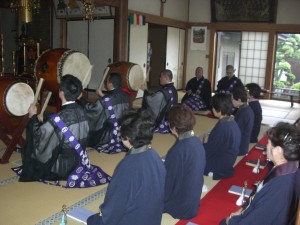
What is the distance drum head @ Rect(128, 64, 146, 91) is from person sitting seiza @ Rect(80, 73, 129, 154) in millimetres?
770

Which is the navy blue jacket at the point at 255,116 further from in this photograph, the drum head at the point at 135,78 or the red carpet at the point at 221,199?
the drum head at the point at 135,78

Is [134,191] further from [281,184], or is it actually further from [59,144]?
[59,144]

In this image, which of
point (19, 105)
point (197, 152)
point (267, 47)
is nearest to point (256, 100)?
point (197, 152)

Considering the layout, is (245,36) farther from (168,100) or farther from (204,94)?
(168,100)

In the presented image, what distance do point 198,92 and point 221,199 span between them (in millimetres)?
4005

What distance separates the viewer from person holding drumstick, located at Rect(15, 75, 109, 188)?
9.36 ft

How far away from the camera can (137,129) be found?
1771mm

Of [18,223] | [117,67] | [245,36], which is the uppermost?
[245,36]

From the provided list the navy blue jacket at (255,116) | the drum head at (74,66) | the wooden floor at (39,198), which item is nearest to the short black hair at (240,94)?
the navy blue jacket at (255,116)

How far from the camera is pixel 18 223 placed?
7.54 feet

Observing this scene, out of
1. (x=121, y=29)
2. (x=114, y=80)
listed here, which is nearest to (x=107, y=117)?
(x=114, y=80)

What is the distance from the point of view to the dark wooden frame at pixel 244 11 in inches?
353

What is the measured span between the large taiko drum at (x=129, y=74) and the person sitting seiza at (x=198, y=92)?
186 centimetres

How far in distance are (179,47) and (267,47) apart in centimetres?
249
